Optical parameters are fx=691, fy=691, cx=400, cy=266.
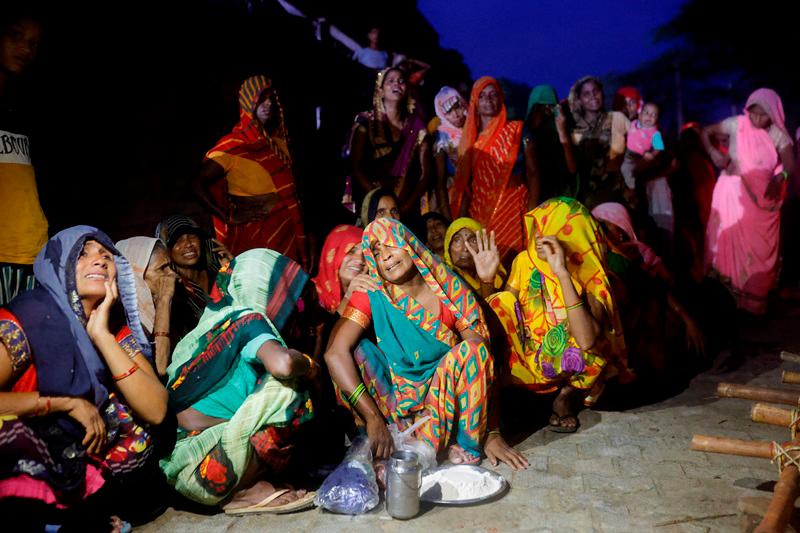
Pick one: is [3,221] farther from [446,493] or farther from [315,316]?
[446,493]

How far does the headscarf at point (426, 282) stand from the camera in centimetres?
371

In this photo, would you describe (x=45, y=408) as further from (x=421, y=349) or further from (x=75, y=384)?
(x=421, y=349)

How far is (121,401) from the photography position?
289 cm

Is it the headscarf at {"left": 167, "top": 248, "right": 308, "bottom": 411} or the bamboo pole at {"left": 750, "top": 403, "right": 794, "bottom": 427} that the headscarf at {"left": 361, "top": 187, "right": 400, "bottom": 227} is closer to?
the headscarf at {"left": 167, "top": 248, "right": 308, "bottom": 411}

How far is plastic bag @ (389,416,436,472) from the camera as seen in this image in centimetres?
343

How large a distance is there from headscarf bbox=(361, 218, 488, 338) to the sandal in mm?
817

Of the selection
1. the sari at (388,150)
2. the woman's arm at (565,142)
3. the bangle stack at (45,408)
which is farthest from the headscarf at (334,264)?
the woman's arm at (565,142)

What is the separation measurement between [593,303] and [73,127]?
11.4 ft

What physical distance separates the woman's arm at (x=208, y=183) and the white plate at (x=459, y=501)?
2.48 metres

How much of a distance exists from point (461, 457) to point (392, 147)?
3.02m

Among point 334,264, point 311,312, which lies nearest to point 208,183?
point 334,264

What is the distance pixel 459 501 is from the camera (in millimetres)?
3070

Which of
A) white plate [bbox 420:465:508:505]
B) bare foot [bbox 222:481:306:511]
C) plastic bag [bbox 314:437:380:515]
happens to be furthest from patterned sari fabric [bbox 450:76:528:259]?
bare foot [bbox 222:481:306:511]

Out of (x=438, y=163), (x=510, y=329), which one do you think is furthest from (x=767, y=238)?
(x=510, y=329)
